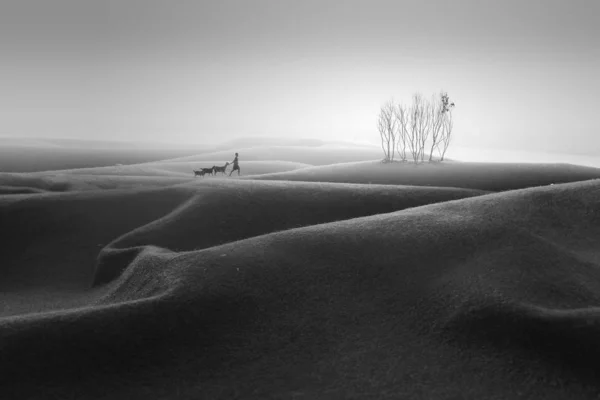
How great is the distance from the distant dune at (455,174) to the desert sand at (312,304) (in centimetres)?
1343

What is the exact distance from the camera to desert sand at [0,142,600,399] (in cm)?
1730

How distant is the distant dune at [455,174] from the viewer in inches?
1837

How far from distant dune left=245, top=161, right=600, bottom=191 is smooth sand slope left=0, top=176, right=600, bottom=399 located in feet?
46.8

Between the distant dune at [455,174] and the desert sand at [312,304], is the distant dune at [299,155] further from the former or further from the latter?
the desert sand at [312,304]

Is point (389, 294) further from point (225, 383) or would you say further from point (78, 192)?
point (78, 192)

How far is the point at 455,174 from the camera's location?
5138 cm

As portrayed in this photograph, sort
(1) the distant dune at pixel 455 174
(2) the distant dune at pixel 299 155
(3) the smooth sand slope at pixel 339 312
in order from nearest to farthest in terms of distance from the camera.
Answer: (3) the smooth sand slope at pixel 339 312 < (1) the distant dune at pixel 455 174 < (2) the distant dune at pixel 299 155

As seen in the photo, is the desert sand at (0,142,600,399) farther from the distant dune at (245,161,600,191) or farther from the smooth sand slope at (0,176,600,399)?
the distant dune at (245,161,600,191)

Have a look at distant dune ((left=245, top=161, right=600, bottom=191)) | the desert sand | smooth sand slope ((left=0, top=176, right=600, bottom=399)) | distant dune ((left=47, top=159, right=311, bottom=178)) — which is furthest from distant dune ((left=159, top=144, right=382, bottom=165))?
smooth sand slope ((left=0, top=176, right=600, bottom=399))

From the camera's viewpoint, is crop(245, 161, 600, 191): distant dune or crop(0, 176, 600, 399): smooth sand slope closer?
crop(0, 176, 600, 399): smooth sand slope

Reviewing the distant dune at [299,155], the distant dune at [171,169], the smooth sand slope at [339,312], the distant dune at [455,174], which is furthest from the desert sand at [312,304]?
the distant dune at [299,155]

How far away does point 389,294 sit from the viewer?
22.1 meters

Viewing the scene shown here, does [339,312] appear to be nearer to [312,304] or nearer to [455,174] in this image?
[312,304]

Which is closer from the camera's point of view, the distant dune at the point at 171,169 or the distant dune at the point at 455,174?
the distant dune at the point at 455,174
